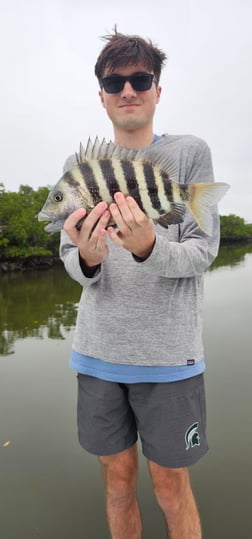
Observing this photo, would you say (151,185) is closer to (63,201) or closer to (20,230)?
(63,201)

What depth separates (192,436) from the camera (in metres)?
2.17

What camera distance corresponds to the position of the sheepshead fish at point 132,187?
1.87 meters

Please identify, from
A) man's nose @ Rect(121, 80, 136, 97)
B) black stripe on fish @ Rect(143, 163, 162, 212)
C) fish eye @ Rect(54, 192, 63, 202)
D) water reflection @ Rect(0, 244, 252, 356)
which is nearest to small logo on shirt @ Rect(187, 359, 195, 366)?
black stripe on fish @ Rect(143, 163, 162, 212)

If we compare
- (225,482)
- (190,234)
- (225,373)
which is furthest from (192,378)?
(225,373)

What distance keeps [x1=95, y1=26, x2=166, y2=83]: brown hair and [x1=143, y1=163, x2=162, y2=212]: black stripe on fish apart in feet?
2.90

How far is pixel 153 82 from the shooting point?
2.37 meters

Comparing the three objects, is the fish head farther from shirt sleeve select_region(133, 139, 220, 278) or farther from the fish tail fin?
the fish tail fin

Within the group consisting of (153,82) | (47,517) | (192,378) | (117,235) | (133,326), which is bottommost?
(47,517)

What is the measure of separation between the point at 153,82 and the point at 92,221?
117 cm

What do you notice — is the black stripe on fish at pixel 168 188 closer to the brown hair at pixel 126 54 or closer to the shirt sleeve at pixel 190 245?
the shirt sleeve at pixel 190 245

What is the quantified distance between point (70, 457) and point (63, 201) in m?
3.76

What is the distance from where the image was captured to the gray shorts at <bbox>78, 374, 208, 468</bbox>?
2133mm

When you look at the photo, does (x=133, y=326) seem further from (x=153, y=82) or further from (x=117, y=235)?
(x=153, y=82)

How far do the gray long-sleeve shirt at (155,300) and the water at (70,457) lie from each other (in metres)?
2.15
